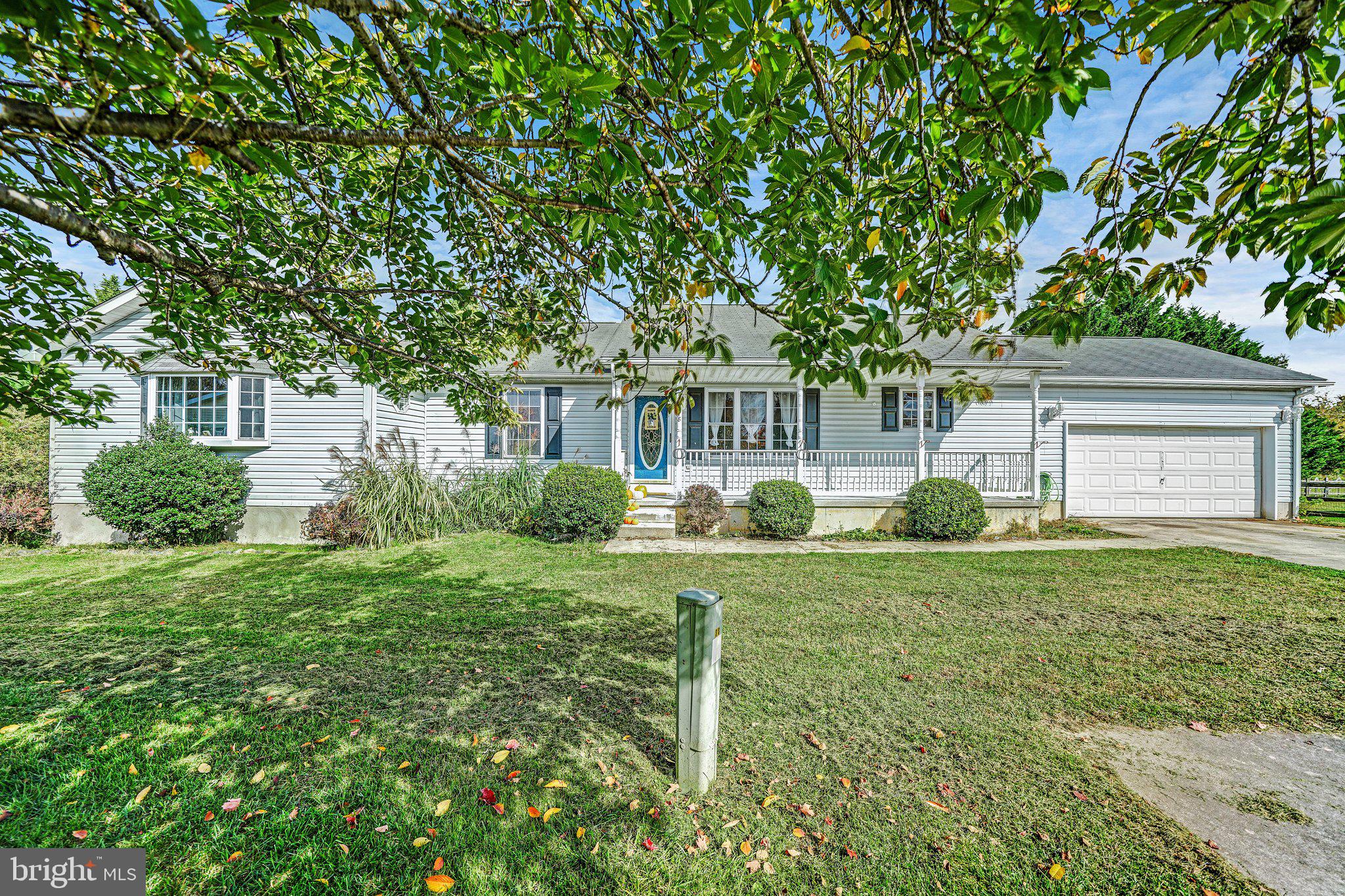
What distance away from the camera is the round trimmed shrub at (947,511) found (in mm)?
9977

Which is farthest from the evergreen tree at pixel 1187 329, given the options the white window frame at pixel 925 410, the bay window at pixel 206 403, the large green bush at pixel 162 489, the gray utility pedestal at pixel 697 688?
the large green bush at pixel 162 489

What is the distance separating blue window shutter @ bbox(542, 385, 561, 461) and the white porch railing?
3099mm

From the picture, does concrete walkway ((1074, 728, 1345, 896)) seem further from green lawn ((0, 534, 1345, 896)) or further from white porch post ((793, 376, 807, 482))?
white porch post ((793, 376, 807, 482))

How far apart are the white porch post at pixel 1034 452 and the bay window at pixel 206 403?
16.3m

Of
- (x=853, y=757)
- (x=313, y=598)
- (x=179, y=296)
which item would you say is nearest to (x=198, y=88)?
(x=179, y=296)

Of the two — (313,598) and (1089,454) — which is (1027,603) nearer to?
(313,598)

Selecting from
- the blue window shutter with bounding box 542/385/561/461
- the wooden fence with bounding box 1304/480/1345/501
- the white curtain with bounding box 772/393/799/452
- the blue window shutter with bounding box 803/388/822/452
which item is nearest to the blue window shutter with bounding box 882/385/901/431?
the blue window shutter with bounding box 803/388/822/452

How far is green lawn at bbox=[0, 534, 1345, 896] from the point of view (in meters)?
2.22

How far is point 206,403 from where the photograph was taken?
10.1 meters

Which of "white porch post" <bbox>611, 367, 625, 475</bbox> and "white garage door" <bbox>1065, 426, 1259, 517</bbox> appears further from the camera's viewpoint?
"white garage door" <bbox>1065, 426, 1259, 517</bbox>

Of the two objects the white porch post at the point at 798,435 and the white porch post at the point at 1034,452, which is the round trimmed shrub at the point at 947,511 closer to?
the white porch post at the point at 1034,452

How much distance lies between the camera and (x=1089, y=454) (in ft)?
41.5

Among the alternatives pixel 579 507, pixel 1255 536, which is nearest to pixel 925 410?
pixel 1255 536

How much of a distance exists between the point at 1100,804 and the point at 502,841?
2940mm
